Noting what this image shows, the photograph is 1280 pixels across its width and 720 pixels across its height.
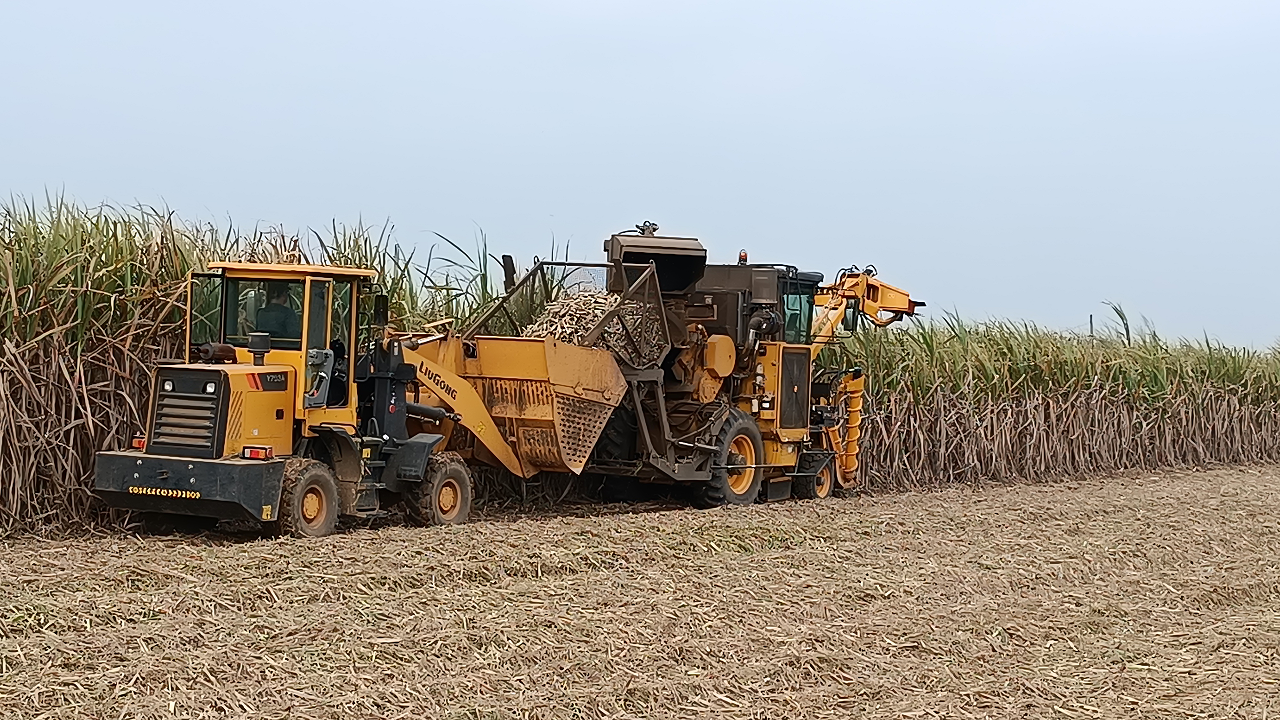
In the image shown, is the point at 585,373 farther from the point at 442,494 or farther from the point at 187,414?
the point at 187,414

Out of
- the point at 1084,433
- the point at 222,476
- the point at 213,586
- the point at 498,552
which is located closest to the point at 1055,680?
the point at 498,552

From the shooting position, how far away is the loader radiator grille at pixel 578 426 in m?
11.8

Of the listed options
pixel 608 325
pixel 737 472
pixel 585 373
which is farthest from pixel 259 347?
pixel 737 472

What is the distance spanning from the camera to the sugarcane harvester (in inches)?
383

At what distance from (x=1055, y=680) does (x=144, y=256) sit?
6.85 m

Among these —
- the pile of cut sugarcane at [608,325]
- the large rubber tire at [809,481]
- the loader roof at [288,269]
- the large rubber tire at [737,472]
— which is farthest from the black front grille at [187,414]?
the large rubber tire at [809,481]

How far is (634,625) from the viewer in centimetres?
754

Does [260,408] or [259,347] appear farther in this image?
[259,347]

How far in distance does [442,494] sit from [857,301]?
18.8 ft

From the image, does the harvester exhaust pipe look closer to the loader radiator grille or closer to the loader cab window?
the loader cab window

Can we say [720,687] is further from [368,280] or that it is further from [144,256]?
[144,256]

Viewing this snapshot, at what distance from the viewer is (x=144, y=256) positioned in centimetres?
1092

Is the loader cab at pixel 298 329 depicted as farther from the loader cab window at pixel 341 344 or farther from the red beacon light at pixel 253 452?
the red beacon light at pixel 253 452

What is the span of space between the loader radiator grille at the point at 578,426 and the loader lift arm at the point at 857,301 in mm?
3594
